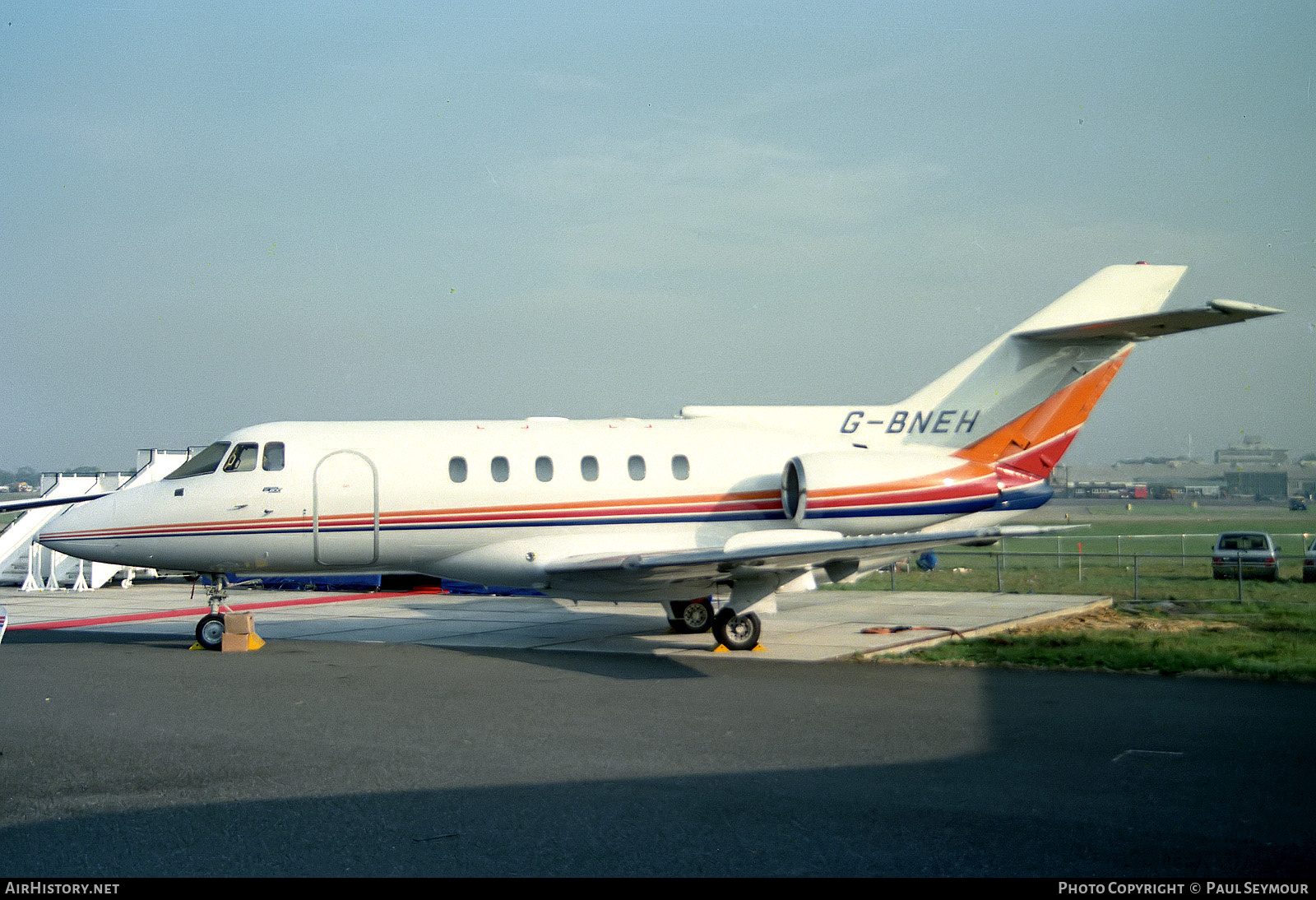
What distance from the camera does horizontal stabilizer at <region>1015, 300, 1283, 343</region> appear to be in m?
14.3

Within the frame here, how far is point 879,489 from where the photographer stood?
54.2 feet

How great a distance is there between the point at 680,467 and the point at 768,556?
3.11 m

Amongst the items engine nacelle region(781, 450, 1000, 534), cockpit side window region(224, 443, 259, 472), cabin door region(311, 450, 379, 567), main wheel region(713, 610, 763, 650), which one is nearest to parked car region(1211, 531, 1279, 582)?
engine nacelle region(781, 450, 1000, 534)

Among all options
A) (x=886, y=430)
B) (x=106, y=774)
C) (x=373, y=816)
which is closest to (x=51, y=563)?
(x=886, y=430)

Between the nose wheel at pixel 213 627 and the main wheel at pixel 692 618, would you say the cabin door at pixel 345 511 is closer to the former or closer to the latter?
the nose wheel at pixel 213 627

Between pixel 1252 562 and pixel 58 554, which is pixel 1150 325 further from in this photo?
pixel 58 554

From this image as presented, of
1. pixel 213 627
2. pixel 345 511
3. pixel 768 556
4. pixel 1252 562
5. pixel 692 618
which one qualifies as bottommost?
pixel 1252 562

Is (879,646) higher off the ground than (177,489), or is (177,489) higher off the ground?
(177,489)

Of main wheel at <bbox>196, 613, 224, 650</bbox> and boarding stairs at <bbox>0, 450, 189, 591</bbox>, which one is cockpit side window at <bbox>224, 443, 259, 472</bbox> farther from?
boarding stairs at <bbox>0, 450, 189, 591</bbox>

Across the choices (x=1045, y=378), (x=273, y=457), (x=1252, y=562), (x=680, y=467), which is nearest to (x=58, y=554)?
(x=273, y=457)

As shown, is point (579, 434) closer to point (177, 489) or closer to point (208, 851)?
point (177, 489)

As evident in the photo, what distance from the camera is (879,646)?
15898 mm

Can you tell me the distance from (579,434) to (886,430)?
15.6 feet

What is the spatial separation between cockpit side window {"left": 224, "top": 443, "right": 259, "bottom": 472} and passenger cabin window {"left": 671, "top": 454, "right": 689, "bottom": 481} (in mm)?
5859
